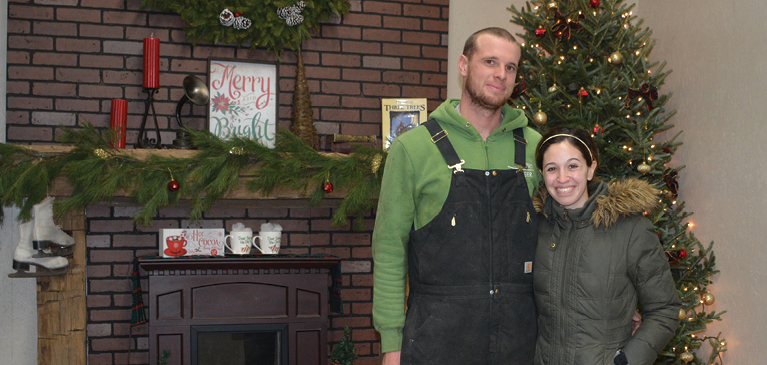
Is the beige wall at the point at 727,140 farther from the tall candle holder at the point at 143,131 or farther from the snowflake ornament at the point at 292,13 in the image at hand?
the tall candle holder at the point at 143,131

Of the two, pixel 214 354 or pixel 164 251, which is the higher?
pixel 164 251

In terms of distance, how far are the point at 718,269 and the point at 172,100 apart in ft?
10.0

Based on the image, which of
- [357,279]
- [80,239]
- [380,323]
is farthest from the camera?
[357,279]

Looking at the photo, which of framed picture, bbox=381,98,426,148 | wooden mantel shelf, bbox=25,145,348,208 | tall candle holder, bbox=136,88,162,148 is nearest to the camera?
wooden mantel shelf, bbox=25,145,348,208

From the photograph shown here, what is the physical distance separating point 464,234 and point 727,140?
193cm

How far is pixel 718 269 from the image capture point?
297 centimetres

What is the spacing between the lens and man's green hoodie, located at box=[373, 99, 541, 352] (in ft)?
5.99

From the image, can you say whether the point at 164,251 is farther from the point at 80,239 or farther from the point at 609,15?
the point at 609,15

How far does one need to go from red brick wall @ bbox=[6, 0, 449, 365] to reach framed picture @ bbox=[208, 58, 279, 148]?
6 centimetres

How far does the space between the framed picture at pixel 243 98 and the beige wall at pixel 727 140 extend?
2.33 m

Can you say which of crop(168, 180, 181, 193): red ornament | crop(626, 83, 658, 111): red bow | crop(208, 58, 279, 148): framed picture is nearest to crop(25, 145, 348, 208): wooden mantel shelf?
crop(168, 180, 181, 193): red ornament

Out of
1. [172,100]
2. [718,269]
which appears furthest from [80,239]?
[718,269]

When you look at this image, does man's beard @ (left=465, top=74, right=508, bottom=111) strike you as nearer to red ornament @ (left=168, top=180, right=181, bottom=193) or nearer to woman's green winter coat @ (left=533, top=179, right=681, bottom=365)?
woman's green winter coat @ (left=533, top=179, right=681, bottom=365)

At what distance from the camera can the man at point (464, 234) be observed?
5.80ft
